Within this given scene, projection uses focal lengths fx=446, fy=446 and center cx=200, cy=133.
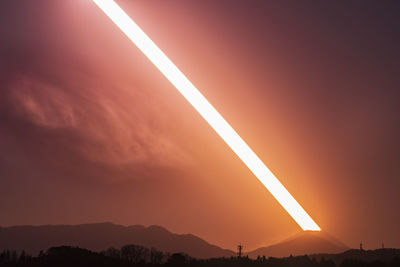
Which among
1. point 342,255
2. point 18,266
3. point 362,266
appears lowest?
point 18,266

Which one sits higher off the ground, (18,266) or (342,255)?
(342,255)

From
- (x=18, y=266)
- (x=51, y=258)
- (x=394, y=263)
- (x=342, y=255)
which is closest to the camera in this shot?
(x=18, y=266)

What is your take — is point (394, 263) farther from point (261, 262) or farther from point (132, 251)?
point (132, 251)

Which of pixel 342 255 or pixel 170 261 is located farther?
pixel 342 255

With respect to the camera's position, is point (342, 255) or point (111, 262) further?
point (342, 255)

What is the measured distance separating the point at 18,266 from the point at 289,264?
192 feet

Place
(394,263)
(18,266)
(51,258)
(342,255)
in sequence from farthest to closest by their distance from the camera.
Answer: (342,255), (394,263), (51,258), (18,266)

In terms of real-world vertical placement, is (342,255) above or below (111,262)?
above

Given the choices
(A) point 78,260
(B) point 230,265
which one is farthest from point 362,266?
(A) point 78,260

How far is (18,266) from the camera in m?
84.8

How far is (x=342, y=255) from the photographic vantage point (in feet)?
541

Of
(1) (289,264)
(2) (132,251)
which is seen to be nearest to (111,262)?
(1) (289,264)

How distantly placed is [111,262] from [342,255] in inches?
3978

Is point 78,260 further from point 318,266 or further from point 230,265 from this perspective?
point 318,266
